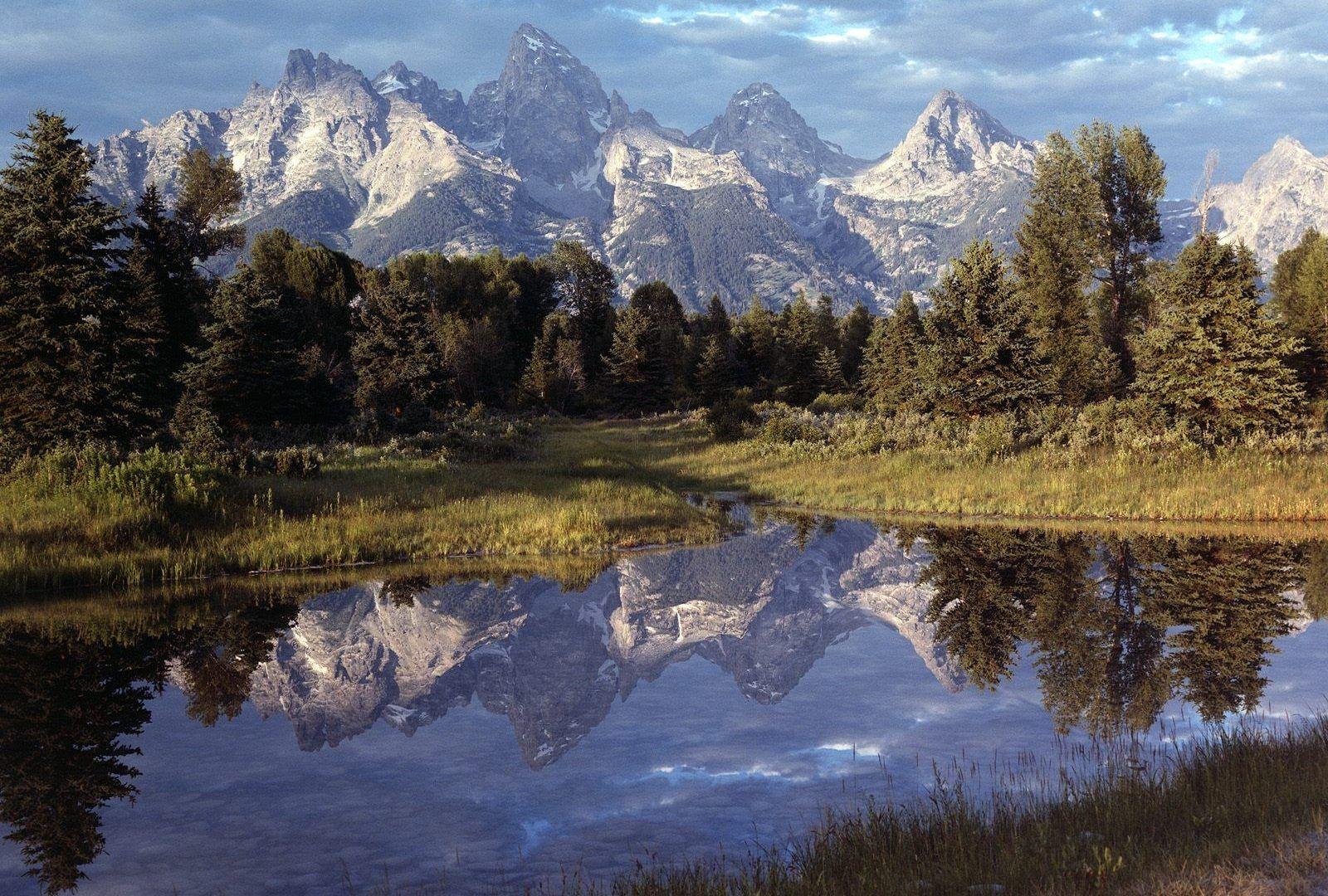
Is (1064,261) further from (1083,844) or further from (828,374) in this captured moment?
(1083,844)

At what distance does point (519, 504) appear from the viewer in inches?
928

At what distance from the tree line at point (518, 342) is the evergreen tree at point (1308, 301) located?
0.68 ft

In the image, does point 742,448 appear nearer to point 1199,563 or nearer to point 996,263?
point 996,263

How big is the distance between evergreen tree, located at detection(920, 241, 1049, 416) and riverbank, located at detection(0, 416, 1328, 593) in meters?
6.85

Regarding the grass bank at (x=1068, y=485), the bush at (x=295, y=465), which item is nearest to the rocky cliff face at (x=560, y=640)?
the bush at (x=295, y=465)

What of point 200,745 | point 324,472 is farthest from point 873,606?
point 324,472

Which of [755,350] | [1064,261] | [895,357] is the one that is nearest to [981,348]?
[1064,261]

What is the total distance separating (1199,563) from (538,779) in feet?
50.6

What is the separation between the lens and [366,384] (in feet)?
158

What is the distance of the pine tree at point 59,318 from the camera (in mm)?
22719

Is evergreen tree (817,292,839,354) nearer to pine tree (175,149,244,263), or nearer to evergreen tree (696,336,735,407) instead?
evergreen tree (696,336,735,407)

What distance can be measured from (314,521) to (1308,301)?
71.2m

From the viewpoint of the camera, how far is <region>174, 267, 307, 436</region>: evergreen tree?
36.4 m

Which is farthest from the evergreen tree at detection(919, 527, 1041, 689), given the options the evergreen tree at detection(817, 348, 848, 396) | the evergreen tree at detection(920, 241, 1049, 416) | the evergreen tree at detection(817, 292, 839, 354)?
the evergreen tree at detection(817, 292, 839, 354)
